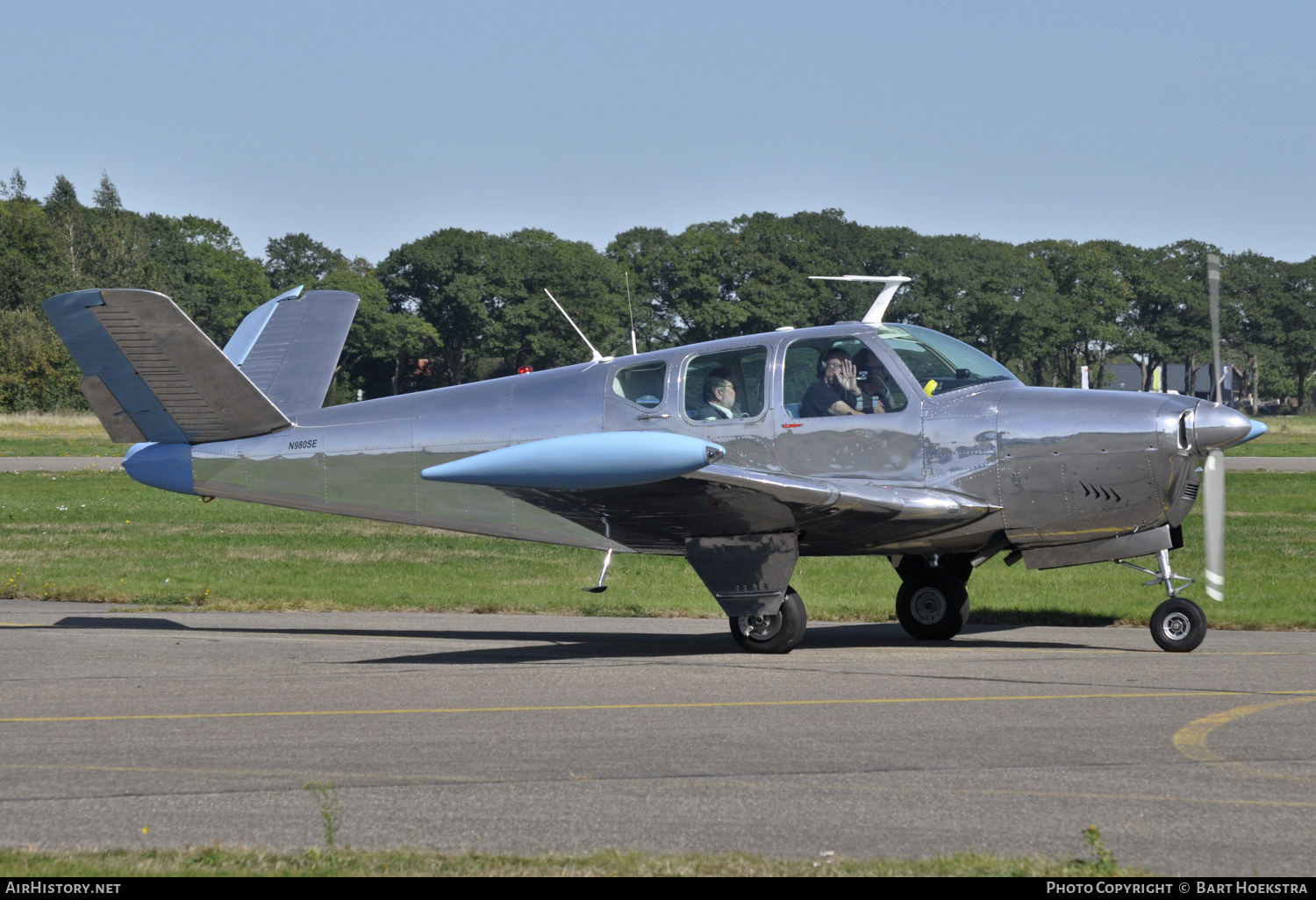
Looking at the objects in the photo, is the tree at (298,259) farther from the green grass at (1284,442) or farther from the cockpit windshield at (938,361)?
the cockpit windshield at (938,361)

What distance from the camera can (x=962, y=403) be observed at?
402 inches

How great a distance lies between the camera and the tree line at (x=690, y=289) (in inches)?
3314

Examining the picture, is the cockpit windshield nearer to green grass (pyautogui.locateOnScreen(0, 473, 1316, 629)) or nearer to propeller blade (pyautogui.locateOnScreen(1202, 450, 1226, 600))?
propeller blade (pyautogui.locateOnScreen(1202, 450, 1226, 600))

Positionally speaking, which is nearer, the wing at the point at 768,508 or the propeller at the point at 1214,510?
the wing at the point at 768,508

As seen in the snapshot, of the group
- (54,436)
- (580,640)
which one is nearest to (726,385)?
(580,640)

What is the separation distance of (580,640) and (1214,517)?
5.62m

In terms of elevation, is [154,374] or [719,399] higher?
[154,374]

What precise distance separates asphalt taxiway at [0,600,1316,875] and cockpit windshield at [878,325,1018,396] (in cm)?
226

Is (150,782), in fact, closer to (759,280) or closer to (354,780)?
(354,780)

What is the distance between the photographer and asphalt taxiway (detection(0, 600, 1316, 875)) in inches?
201

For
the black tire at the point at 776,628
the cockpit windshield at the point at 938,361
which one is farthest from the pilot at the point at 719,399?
the black tire at the point at 776,628

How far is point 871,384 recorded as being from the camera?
10336mm

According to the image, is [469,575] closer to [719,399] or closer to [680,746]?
[719,399]

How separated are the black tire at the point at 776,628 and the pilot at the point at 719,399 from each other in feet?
5.25
